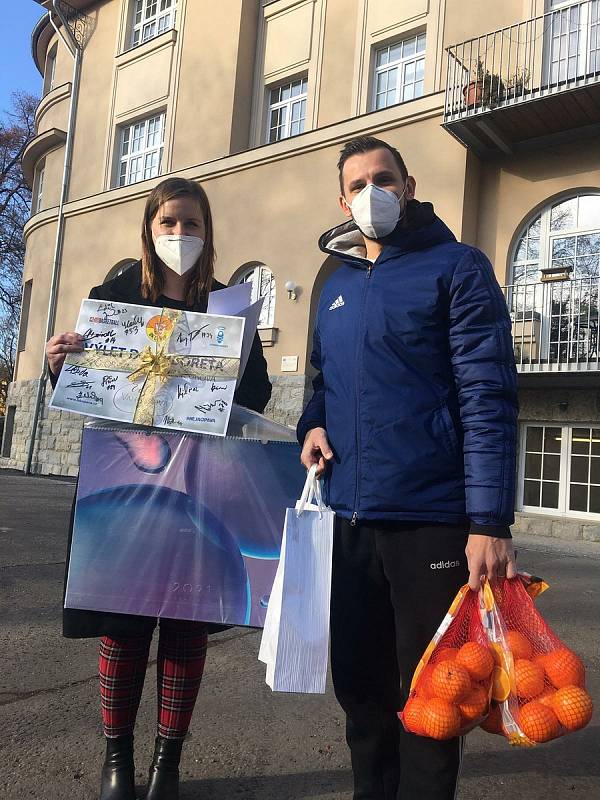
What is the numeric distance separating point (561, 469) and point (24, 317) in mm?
16067

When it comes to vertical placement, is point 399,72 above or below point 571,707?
above

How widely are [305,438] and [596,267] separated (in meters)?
9.97

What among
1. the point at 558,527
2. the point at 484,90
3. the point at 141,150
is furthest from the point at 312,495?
the point at 141,150

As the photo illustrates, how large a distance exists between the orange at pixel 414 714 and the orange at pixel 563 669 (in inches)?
11.8

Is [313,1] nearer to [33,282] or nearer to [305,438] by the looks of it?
[33,282]

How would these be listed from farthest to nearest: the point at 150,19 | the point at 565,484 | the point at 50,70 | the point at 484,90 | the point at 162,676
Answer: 1. the point at 50,70
2. the point at 150,19
3. the point at 565,484
4. the point at 484,90
5. the point at 162,676

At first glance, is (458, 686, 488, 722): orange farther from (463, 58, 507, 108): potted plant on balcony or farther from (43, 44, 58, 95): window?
(43, 44, 58, 95): window

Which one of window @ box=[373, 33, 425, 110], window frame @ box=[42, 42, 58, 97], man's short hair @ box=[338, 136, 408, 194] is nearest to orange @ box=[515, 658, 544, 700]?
man's short hair @ box=[338, 136, 408, 194]


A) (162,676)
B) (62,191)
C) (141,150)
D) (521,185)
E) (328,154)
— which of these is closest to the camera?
(162,676)

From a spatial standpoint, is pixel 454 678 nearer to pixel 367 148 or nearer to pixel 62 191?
pixel 367 148

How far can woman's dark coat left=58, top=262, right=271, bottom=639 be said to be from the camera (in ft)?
6.53

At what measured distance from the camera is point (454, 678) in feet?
4.77

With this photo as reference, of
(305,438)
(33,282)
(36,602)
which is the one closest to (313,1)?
(33,282)

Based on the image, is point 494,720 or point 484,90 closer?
point 494,720
